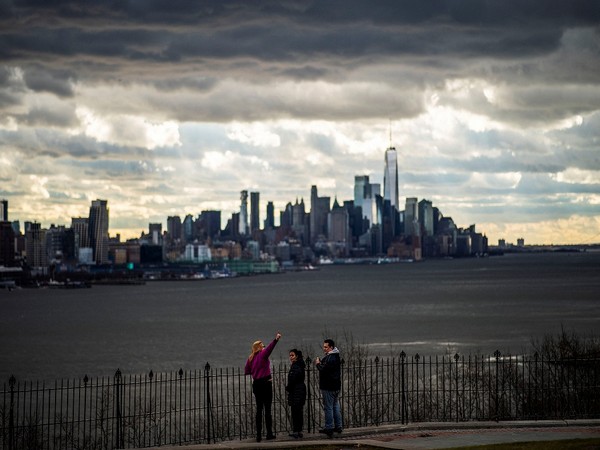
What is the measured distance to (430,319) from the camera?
361ft

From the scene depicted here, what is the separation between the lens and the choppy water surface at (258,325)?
249 ft

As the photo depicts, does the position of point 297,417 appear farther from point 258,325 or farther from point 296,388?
point 258,325

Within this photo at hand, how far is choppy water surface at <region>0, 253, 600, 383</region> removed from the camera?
7588cm

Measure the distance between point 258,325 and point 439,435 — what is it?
8450 centimetres

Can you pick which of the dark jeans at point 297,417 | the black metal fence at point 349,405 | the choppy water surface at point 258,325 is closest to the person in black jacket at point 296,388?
the dark jeans at point 297,417

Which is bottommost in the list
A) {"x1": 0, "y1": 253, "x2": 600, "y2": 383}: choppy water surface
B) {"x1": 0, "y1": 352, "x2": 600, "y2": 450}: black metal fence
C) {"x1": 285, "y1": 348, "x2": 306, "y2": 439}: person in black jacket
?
{"x1": 0, "y1": 253, "x2": 600, "y2": 383}: choppy water surface

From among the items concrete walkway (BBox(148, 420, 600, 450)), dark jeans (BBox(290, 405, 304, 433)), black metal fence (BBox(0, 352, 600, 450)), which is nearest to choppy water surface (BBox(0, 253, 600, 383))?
black metal fence (BBox(0, 352, 600, 450))

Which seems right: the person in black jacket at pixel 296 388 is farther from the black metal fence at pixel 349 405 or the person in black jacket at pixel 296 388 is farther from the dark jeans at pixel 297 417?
the black metal fence at pixel 349 405

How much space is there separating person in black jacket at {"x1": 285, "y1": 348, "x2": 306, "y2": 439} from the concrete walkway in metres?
0.37

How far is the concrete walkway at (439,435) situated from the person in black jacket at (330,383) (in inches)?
11.6

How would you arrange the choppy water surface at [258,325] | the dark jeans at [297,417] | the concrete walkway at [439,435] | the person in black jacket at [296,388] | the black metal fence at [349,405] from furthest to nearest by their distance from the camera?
the choppy water surface at [258,325]
the black metal fence at [349,405]
the dark jeans at [297,417]
the person in black jacket at [296,388]
the concrete walkway at [439,435]

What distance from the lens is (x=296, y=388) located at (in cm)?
2147

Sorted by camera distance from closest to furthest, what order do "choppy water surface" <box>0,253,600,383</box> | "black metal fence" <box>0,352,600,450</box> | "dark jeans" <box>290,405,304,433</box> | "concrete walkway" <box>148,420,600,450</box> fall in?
1. "concrete walkway" <box>148,420,600,450</box>
2. "dark jeans" <box>290,405,304,433</box>
3. "black metal fence" <box>0,352,600,450</box>
4. "choppy water surface" <box>0,253,600,383</box>

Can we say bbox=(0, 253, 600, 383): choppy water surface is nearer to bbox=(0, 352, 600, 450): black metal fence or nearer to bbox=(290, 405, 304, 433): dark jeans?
bbox=(0, 352, 600, 450): black metal fence
